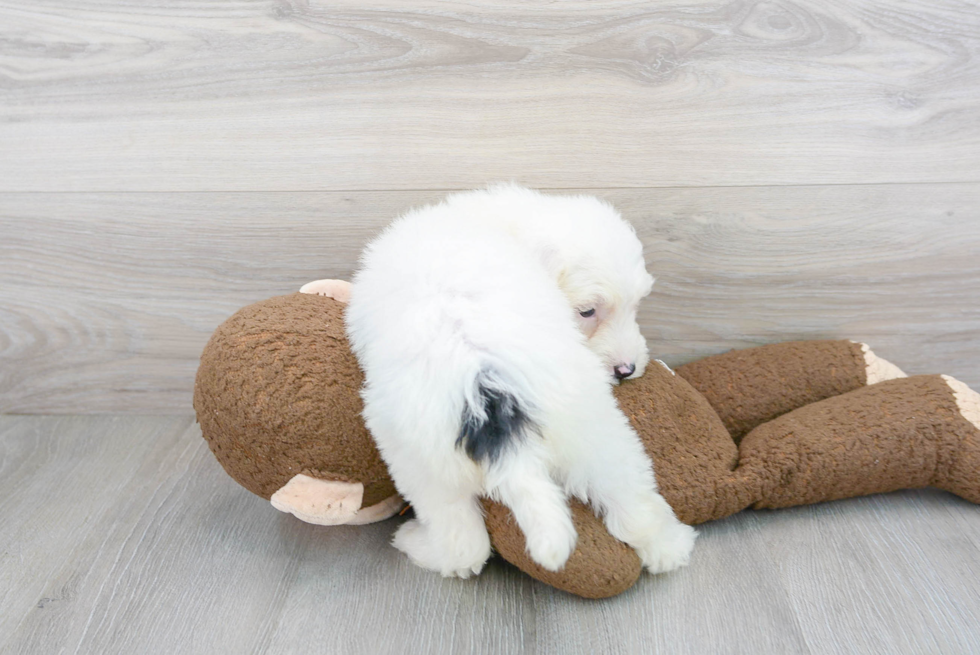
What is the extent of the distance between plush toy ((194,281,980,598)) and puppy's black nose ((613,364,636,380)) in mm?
42

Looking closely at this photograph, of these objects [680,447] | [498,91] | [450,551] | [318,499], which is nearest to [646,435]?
[680,447]

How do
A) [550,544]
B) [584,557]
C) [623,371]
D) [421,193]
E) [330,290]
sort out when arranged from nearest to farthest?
1. [550,544]
2. [584,557]
3. [623,371]
4. [330,290]
5. [421,193]

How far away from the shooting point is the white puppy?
2.45ft

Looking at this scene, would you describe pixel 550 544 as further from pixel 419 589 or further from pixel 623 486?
pixel 419 589

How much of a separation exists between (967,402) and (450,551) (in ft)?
2.64

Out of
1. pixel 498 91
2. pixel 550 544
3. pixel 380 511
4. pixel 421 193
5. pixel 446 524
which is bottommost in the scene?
pixel 380 511

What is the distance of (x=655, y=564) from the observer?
92 centimetres

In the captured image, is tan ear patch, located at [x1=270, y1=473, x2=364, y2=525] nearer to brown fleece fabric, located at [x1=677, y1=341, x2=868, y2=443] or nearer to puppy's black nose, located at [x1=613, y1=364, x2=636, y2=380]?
puppy's black nose, located at [x1=613, y1=364, x2=636, y2=380]

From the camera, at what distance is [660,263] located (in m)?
1.24

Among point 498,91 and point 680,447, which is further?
point 498,91

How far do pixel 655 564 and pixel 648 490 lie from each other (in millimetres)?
107

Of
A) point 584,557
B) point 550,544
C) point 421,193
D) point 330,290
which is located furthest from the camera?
point 421,193

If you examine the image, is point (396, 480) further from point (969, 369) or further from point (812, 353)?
point (969, 369)

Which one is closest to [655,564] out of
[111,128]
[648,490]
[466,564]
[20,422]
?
[648,490]
